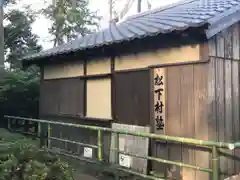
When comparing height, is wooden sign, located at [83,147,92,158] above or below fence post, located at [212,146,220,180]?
below

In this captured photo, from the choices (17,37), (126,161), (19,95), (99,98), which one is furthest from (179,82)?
(17,37)

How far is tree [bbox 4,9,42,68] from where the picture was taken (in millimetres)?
20875

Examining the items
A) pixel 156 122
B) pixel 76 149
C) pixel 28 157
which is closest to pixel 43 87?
pixel 76 149

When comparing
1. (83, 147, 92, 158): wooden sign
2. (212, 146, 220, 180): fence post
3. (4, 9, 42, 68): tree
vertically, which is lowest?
(83, 147, 92, 158): wooden sign

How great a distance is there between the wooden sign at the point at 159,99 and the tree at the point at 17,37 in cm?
1622

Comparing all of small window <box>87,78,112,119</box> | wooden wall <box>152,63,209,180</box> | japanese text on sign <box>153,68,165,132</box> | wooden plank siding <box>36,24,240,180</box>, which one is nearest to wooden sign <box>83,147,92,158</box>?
small window <box>87,78,112,119</box>

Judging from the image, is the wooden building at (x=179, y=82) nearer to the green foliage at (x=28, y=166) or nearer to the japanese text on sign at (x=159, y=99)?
the japanese text on sign at (x=159, y=99)

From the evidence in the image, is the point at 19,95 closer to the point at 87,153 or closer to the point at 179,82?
the point at 87,153

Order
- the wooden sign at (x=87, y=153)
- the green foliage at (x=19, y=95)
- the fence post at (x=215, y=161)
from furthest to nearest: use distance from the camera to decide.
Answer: the green foliage at (x=19, y=95) < the wooden sign at (x=87, y=153) < the fence post at (x=215, y=161)

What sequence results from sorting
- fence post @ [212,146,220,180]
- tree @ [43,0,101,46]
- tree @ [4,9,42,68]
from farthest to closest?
1. tree @ [43,0,101,46]
2. tree @ [4,9,42,68]
3. fence post @ [212,146,220,180]

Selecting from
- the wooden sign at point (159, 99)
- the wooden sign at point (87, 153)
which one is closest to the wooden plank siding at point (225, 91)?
the wooden sign at point (159, 99)

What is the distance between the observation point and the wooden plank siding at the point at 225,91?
5.62 metres

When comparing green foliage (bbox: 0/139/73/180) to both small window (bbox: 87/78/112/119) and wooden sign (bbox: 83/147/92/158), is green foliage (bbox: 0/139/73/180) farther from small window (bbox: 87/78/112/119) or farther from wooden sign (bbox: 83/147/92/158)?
wooden sign (bbox: 83/147/92/158)

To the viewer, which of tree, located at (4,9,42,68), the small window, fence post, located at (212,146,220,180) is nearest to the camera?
fence post, located at (212,146,220,180)
